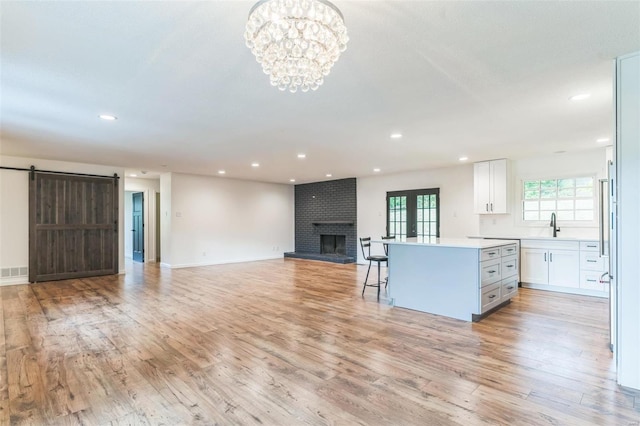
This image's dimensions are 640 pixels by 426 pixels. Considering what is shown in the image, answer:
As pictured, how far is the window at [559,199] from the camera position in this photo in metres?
5.71

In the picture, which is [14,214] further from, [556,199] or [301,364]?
[556,199]

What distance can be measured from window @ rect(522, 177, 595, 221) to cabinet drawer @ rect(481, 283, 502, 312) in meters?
2.77

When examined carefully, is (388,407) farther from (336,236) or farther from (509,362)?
(336,236)

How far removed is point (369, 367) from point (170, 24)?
277cm

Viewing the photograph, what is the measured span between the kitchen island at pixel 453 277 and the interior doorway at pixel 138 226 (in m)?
7.93

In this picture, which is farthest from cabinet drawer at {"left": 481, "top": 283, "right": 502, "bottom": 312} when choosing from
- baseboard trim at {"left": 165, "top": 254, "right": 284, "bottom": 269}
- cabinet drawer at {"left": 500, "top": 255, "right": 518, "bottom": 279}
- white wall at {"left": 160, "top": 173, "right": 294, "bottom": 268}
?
white wall at {"left": 160, "top": 173, "right": 294, "bottom": 268}

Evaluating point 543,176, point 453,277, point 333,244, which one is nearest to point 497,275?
point 453,277

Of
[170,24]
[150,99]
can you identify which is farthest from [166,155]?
[170,24]

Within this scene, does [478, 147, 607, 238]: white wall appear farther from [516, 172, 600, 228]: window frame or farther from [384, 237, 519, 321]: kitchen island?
[384, 237, 519, 321]: kitchen island

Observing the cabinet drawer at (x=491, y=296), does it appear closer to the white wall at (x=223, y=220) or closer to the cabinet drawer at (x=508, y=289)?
the cabinet drawer at (x=508, y=289)

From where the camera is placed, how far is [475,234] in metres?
6.94

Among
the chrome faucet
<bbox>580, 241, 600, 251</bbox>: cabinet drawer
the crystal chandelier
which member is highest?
the crystal chandelier

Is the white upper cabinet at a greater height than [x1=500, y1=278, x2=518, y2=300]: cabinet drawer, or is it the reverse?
the white upper cabinet

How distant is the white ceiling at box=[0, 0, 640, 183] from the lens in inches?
74.0
